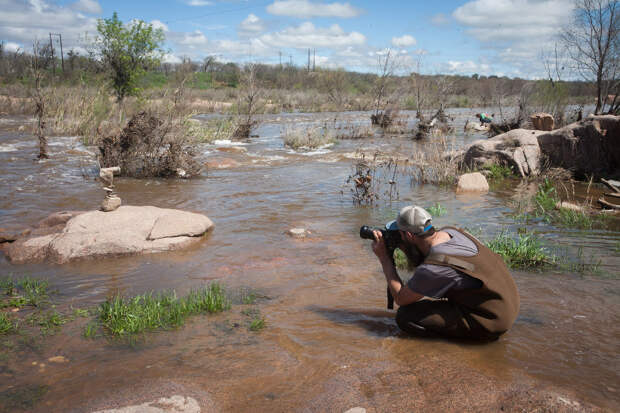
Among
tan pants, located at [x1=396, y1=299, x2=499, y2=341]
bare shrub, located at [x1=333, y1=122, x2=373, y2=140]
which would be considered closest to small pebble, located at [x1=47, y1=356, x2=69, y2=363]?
tan pants, located at [x1=396, y1=299, x2=499, y2=341]

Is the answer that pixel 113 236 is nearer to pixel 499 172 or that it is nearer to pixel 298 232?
pixel 298 232

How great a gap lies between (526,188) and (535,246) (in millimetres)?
5865

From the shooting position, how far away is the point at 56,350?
3.53 m

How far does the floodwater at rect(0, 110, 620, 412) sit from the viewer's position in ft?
9.73

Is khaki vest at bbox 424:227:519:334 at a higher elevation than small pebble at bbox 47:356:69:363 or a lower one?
higher

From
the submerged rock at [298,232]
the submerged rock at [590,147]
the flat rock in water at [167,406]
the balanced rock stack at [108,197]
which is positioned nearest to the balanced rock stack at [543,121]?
the submerged rock at [590,147]

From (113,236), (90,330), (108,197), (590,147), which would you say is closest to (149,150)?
(108,197)

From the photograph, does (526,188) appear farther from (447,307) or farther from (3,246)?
(3,246)

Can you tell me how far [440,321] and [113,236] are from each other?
15.6 feet

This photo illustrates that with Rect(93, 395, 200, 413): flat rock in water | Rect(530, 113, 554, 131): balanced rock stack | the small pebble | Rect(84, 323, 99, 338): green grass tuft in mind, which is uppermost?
Rect(530, 113, 554, 131): balanced rock stack

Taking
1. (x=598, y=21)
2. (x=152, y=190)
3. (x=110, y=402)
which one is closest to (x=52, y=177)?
(x=152, y=190)

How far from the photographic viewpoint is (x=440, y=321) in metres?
3.57

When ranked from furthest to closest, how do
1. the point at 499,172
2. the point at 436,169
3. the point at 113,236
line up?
the point at 499,172 → the point at 436,169 → the point at 113,236

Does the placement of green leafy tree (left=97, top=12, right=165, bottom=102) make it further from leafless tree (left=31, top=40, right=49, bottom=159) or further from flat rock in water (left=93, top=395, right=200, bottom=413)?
flat rock in water (left=93, top=395, right=200, bottom=413)
